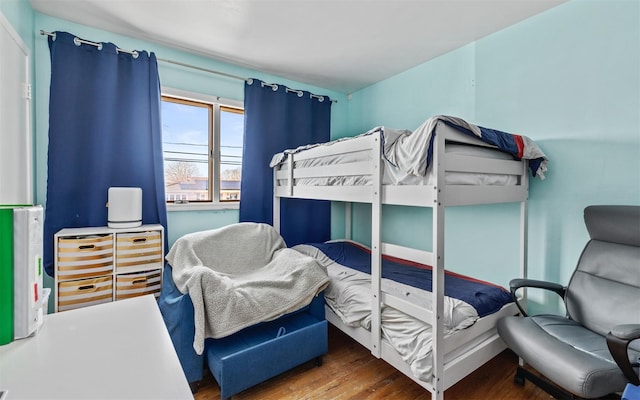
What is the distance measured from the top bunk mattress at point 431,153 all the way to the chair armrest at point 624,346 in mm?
884

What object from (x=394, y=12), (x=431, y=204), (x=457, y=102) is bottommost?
(x=431, y=204)

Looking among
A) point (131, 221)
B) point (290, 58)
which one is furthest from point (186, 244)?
point (290, 58)

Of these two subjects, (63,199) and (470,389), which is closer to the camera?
(470,389)

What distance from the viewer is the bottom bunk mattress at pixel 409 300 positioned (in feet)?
5.06

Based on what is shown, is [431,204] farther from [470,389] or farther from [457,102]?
[457,102]

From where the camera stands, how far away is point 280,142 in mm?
3070

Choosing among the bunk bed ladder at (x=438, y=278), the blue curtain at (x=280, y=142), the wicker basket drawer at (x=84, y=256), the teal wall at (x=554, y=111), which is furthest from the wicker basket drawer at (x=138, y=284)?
the teal wall at (x=554, y=111)

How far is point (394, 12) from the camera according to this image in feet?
6.48

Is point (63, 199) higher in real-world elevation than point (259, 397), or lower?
higher

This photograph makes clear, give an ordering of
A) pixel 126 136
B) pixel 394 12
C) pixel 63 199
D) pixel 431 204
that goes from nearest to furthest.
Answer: pixel 431 204
pixel 394 12
pixel 63 199
pixel 126 136

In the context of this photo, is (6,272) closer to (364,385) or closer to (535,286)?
(364,385)

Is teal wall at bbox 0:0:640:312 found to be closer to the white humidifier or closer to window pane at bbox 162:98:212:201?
window pane at bbox 162:98:212:201

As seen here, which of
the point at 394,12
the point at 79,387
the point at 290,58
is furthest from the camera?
the point at 290,58

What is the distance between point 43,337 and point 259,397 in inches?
49.1
